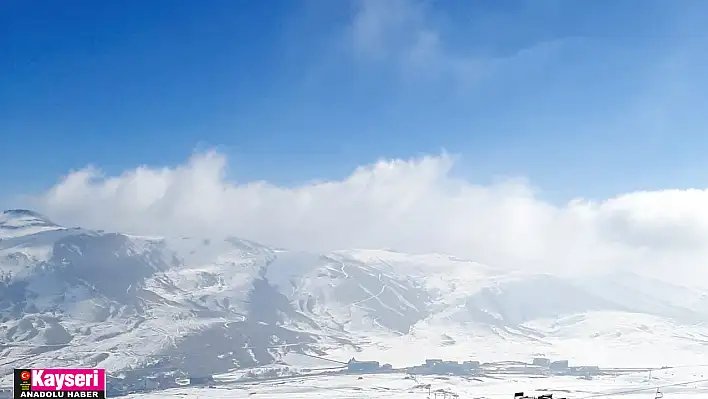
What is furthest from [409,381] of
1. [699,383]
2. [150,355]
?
[150,355]

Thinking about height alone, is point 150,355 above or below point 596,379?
above

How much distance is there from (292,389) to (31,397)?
9654cm

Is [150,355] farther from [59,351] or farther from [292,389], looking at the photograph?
[292,389]

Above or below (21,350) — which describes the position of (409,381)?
below

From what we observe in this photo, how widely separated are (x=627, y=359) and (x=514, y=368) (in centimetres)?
4274

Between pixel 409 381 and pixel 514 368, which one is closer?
pixel 409 381

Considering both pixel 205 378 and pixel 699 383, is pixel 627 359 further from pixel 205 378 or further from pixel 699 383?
pixel 205 378

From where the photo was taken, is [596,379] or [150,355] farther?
[150,355]

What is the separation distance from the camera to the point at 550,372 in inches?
6855

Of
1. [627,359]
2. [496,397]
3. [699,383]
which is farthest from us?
[627,359]

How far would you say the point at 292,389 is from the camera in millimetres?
134625

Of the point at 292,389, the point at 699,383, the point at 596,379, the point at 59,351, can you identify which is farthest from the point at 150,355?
the point at 699,383

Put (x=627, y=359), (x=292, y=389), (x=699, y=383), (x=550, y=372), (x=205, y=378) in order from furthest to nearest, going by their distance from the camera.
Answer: (x=627, y=359)
(x=550, y=372)
(x=205, y=378)
(x=699, y=383)
(x=292, y=389)

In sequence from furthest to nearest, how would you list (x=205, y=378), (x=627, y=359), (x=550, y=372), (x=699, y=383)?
(x=627, y=359)
(x=550, y=372)
(x=205, y=378)
(x=699, y=383)
